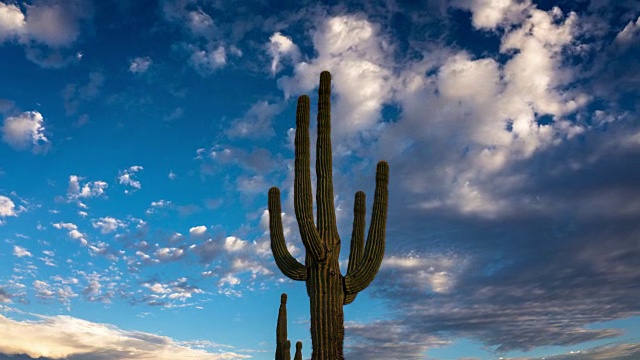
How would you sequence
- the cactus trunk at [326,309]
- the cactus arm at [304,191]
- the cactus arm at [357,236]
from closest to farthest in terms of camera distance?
the cactus trunk at [326,309]
the cactus arm at [304,191]
the cactus arm at [357,236]

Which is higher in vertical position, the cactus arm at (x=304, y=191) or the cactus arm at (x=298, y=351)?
the cactus arm at (x=304, y=191)

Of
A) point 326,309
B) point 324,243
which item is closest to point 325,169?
point 324,243

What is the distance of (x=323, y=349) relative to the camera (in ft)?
34.3

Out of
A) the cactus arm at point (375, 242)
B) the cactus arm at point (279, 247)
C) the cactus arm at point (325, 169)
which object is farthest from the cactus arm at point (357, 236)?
the cactus arm at point (279, 247)

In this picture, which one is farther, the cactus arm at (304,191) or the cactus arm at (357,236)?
the cactus arm at (357,236)

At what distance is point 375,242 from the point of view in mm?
11969

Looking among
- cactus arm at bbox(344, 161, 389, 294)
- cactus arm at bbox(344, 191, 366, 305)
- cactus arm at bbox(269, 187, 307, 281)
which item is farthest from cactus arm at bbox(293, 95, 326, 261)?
cactus arm at bbox(344, 191, 366, 305)

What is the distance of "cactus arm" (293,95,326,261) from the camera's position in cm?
1080

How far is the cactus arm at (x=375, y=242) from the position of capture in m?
11.4

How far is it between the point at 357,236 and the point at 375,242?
57 cm

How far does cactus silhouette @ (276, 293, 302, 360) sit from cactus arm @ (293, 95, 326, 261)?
6.20 m

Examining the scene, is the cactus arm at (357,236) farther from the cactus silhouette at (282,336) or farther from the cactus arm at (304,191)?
the cactus silhouette at (282,336)

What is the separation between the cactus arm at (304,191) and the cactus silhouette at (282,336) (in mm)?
6199

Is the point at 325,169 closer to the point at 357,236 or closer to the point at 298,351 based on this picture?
the point at 357,236
